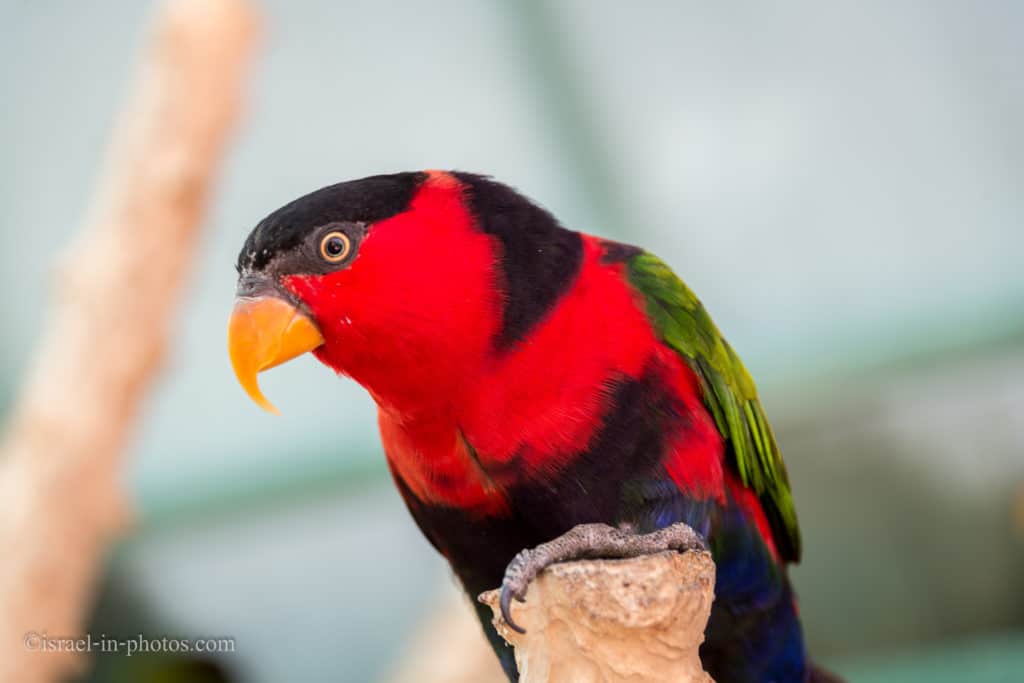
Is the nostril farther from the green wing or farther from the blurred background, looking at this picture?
the blurred background

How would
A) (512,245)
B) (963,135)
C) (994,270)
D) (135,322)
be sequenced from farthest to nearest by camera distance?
(994,270) → (963,135) → (135,322) → (512,245)

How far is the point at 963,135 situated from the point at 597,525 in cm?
314

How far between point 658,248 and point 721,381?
2825mm

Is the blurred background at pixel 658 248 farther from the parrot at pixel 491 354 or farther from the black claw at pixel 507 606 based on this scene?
the black claw at pixel 507 606

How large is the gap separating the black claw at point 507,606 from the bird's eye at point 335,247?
0.59 meters

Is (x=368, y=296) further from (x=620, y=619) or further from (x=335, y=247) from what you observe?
(x=620, y=619)

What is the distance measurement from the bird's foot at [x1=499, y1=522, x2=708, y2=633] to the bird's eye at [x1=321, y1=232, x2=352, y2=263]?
552 millimetres

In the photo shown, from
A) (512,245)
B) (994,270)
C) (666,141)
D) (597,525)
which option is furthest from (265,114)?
(994,270)

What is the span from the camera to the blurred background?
3.78 meters

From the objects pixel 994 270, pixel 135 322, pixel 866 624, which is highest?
pixel 135 322

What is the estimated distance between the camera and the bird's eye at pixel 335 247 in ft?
5.07

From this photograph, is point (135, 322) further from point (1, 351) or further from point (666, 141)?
point (666, 141)

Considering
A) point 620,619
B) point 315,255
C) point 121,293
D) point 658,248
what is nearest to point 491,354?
point 315,255

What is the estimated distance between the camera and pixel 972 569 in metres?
5.43
